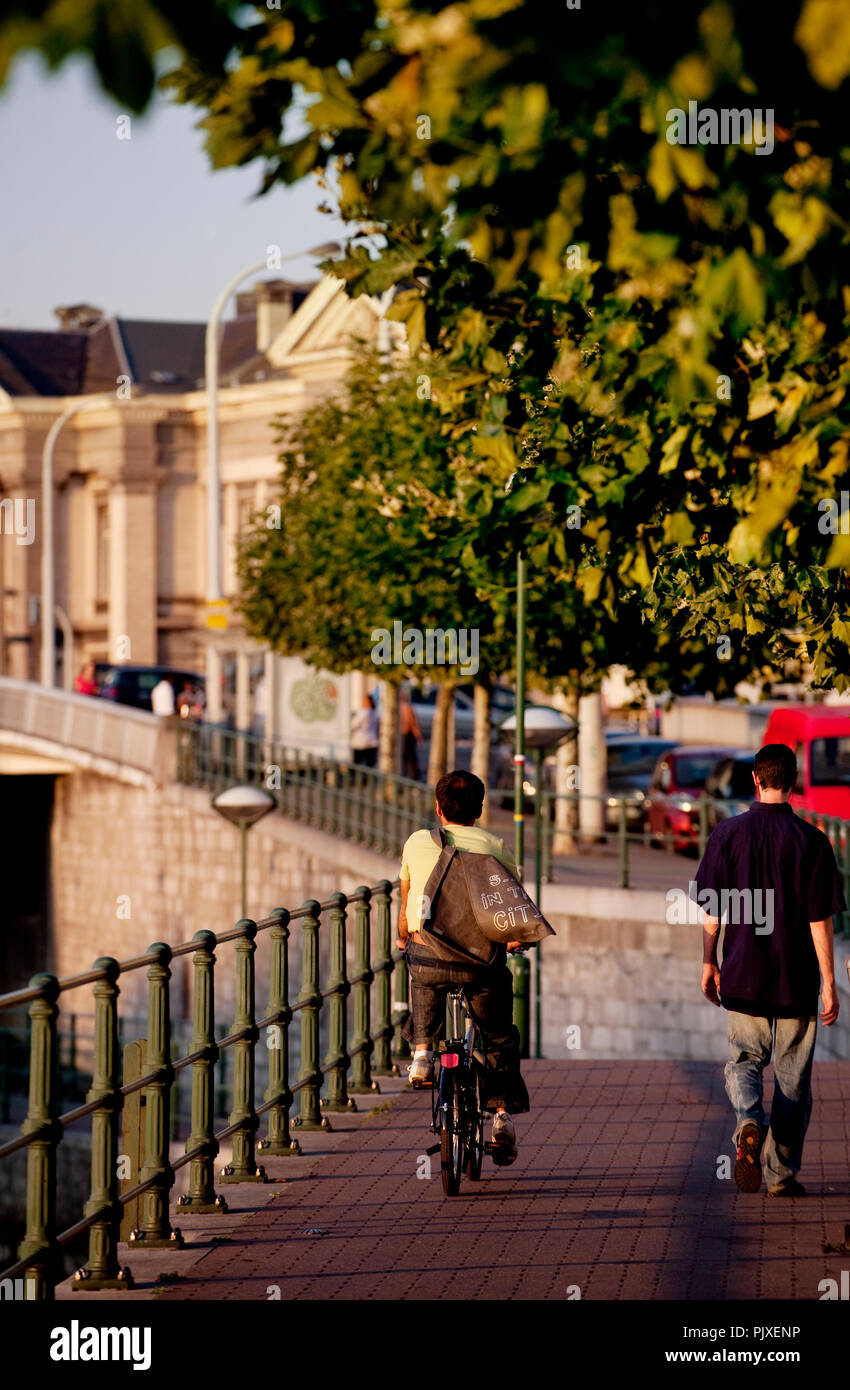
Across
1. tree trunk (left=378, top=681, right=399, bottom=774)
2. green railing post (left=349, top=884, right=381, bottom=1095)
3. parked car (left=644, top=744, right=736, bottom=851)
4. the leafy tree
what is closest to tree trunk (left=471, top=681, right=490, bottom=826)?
parked car (left=644, top=744, right=736, bottom=851)

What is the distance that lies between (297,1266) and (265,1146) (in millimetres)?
2654

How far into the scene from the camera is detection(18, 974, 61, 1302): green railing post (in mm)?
6238

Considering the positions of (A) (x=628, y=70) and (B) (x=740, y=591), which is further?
(B) (x=740, y=591)

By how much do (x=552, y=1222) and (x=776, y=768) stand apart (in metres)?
1.88

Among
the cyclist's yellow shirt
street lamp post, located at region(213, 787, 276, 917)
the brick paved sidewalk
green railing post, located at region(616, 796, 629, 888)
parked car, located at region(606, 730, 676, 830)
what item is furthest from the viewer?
parked car, located at region(606, 730, 676, 830)

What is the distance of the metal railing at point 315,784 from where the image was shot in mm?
28094

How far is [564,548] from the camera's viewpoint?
7.44 metres

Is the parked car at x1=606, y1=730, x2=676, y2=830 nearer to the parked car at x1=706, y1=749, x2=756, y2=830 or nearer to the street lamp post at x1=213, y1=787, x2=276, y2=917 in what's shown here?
the parked car at x1=706, y1=749, x2=756, y2=830

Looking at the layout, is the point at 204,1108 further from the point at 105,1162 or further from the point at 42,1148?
the point at 42,1148

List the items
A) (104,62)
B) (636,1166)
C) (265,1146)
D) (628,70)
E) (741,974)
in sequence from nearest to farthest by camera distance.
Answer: (104,62) < (628,70) < (741,974) < (636,1166) < (265,1146)

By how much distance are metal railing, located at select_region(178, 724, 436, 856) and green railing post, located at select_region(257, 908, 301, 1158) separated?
16.8 m
